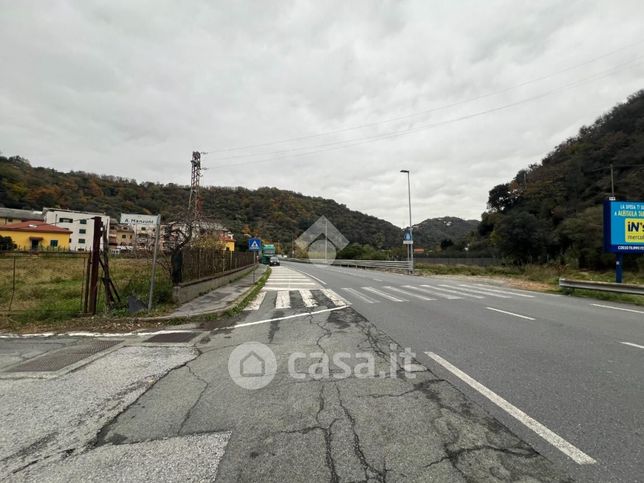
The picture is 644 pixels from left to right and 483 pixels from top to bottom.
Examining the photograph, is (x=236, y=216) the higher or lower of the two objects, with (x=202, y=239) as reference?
higher

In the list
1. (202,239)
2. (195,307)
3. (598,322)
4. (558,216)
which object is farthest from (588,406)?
(558,216)

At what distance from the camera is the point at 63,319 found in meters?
8.35

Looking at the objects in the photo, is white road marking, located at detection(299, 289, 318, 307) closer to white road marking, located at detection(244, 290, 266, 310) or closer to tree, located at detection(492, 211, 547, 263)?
white road marking, located at detection(244, 290, 266, 310)

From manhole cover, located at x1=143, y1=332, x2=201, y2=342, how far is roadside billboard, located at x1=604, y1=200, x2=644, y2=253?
16.1 metres

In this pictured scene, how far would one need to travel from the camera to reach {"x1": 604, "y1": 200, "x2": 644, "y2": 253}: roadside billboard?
13562 mm

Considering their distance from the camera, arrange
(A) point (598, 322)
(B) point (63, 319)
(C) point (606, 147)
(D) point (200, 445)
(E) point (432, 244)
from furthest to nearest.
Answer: (E) point (432, 244), (C) point (606, 147), (B) point (63, 319), (A) point (598, 322), (D) point (200, 445)

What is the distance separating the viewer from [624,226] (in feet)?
44.8

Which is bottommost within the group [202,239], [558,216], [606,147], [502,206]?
[202,239]

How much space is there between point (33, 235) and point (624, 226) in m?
76.6

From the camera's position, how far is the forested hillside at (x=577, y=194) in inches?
1297

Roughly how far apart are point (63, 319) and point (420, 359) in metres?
8.68

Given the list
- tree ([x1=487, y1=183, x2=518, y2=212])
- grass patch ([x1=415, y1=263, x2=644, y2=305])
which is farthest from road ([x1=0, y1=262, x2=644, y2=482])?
tree ([x1=487, y1=183, x2=518, y2=212])

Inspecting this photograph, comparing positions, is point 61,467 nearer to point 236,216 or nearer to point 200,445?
point 200,445

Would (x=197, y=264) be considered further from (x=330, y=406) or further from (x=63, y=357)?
(x=330, y=406)
